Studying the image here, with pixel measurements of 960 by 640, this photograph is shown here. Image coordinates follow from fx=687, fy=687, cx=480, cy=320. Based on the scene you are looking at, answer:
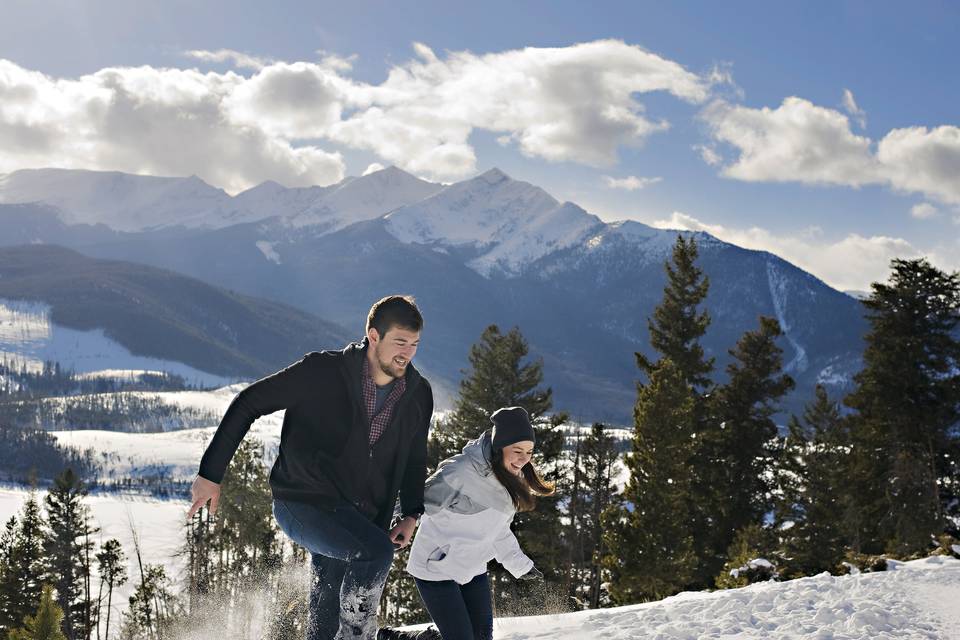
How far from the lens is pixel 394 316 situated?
4195 mm

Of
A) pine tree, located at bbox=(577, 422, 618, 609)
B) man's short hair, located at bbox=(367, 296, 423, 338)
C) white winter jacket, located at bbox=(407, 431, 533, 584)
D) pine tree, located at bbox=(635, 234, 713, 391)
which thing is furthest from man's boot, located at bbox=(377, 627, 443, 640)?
pine tree, located at bbox=(577, 422, 618, 609)

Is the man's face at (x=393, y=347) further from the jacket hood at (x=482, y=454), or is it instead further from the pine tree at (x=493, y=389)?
the pine tree at (x=493, y=389)

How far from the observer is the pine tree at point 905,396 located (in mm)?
21328

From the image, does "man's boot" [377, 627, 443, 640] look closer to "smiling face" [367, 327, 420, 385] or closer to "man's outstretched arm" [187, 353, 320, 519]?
"man's outstretched arm" [187, 353, 320, 519]

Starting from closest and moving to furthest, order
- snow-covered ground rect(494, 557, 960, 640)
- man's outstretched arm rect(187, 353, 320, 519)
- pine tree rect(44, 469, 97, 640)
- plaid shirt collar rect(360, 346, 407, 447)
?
man's outstretched arm rect(187, 353, 320, 519) → plaid shirt collar rect(360, 346, 407, 447) → snow-covered ground rect(494, 557, 960, 640) → pine tree rect(44, 469, 97, 640)

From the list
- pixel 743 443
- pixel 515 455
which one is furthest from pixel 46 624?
pixel 743 443

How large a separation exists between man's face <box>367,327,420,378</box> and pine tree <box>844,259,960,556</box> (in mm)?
21259

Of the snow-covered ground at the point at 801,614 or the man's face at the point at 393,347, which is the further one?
the snow-covered ground at the point at 801,614

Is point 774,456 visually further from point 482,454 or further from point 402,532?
point 402,532

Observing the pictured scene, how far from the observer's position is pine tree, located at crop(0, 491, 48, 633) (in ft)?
97.5

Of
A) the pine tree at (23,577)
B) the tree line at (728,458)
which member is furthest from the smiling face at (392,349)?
the pine tree at (23,577)

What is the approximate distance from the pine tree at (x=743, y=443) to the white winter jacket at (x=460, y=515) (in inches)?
799

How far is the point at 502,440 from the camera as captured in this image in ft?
16.0

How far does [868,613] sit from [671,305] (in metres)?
20.5
